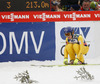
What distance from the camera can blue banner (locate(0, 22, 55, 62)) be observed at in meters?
10.2

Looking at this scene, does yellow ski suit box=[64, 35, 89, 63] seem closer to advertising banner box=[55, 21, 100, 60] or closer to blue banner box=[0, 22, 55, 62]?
advertising banner box=[55, 21, 100, 60]

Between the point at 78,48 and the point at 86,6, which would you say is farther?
the point at 86,6

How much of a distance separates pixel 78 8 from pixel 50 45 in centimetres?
200

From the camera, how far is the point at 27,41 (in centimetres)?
1027

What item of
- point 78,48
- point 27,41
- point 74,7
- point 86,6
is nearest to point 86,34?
point 86,6

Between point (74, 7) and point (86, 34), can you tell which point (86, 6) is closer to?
point (74, 7)

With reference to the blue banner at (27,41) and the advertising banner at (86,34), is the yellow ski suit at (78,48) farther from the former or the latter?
the blue banner at (27,41)

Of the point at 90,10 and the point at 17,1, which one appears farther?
the point at 90,10

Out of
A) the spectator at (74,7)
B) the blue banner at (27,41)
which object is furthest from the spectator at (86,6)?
the blue banner at (27,41)

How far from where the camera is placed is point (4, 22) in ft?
33.3

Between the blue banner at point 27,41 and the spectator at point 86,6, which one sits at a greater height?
the spectator at point 86,6

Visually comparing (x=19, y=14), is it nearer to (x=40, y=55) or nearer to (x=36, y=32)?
(x=36, y=32)

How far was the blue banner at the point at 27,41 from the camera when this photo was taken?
33.3 feet

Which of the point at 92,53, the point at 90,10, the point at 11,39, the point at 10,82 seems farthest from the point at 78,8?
the point at 10,82
